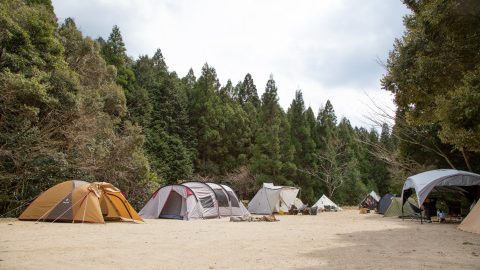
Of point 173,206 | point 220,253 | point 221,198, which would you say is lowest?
point 220,253

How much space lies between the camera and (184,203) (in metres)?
15.0

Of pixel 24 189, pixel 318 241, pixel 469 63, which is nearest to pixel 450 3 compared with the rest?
pixel 469 63

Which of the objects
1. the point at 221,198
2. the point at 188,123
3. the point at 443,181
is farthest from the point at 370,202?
the point at 188,123

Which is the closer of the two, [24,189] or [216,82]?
[24,189]

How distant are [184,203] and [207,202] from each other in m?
1.26

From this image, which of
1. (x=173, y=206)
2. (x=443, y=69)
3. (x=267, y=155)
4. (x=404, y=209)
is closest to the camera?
(x=443, y=69)

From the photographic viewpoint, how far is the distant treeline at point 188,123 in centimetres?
899

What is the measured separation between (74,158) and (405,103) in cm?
1304

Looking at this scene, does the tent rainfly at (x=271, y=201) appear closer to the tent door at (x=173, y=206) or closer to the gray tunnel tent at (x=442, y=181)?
the tent door at (x=173, y=206)

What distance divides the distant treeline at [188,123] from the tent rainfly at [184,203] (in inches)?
129

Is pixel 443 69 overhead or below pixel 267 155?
below

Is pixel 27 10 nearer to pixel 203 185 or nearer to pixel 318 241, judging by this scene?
pixel 203 185

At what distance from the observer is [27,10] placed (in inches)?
607

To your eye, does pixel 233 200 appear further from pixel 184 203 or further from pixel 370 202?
pixel 370 202
